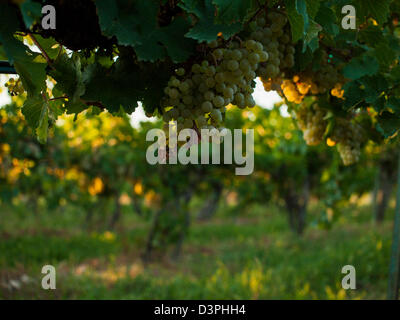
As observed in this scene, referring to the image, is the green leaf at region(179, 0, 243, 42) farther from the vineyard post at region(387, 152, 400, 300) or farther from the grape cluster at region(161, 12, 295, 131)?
the vineyard post at region(387, 152, 400, 300)

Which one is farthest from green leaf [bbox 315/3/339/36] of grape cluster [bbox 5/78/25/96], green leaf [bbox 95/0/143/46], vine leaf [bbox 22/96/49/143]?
Result: grape cluster [bbox 5/78/25/96]

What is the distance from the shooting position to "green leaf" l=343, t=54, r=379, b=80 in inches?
60.0

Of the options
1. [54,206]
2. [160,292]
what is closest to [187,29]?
[160,292]

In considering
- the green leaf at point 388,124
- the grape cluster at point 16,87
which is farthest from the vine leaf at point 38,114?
the green leaf at point 388,124

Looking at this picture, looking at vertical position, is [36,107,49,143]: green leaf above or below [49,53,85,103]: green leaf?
below

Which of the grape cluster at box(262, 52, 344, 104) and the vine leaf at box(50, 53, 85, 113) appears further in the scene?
the grape cluster at box(262, 52, 344, 104)

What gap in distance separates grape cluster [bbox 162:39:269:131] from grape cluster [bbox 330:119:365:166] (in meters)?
0.89

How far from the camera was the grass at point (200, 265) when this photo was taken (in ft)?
13.8

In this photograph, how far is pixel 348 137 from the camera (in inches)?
80.5

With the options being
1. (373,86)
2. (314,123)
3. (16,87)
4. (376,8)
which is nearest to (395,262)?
(314,123)

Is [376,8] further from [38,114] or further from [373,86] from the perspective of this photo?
[38,114]

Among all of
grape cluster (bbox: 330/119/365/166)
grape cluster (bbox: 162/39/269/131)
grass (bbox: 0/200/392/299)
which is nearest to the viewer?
grape cluster (bbox: 162/39/269/131)

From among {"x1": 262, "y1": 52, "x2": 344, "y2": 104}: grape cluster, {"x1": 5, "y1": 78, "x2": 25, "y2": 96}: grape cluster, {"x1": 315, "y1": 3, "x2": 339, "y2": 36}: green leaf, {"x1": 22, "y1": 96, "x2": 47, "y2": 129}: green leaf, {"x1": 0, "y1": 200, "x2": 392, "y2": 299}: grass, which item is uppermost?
{"x1": 315, "y1": 3, "x2": 339, "y2": 36}: green leaf

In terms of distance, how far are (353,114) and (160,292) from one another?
3082 mm
